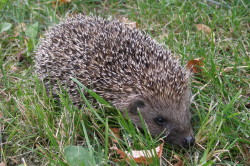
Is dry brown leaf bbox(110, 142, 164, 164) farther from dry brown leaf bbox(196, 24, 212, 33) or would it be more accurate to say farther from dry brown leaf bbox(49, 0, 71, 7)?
dry brown leaf bbox(49, 0, 71, 7)

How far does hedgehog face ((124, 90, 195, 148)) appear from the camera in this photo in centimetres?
355

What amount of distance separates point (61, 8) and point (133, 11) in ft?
4.51

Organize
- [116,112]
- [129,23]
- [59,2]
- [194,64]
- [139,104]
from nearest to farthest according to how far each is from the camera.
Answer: [139,104] < [116,112] < [194,64] < [129,23] < [59,2]

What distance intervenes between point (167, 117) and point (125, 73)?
71 cm

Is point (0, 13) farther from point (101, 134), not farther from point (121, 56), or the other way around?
point (101, 134)

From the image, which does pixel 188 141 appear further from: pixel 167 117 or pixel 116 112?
pixel 116 112

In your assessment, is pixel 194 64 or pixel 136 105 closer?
pixel 136 105

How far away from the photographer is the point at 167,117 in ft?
12.1

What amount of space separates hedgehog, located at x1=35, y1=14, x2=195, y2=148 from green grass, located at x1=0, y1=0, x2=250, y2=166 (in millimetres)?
176

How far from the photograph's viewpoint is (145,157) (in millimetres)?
3133

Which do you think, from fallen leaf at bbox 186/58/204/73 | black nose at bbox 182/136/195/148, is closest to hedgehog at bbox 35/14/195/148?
black nose at bbox 182/136/195/148

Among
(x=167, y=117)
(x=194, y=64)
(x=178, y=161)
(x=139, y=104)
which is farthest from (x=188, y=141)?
(x=194, y=64)

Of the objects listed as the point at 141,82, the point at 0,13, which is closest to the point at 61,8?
the point at 0,13

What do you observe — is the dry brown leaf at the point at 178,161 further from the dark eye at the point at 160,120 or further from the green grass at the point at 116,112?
the dark eye at the point at 160,120
